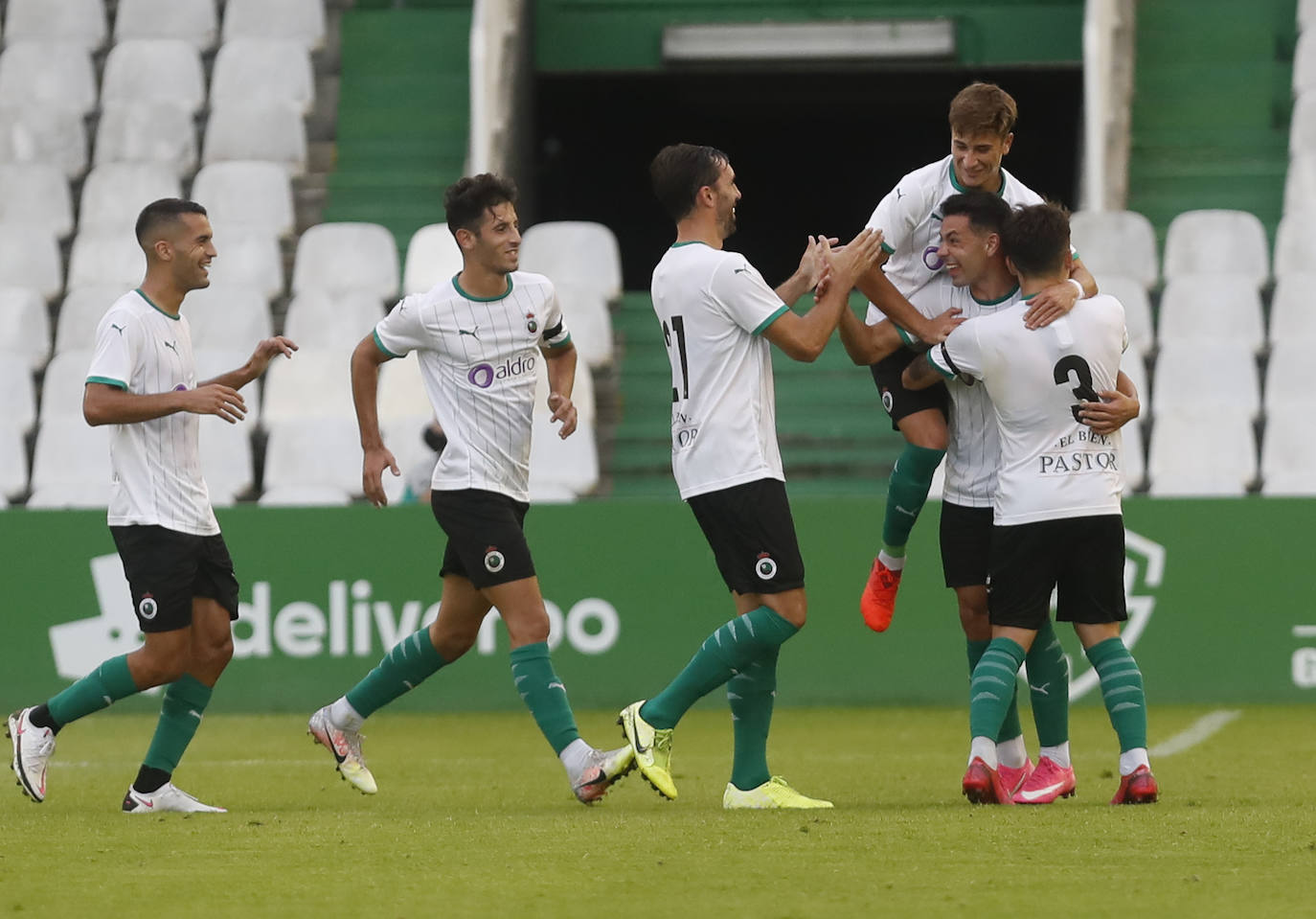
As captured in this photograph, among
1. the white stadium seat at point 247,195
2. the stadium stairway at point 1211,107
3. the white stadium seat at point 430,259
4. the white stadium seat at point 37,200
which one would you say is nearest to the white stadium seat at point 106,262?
the white stadium seat at point 37,200

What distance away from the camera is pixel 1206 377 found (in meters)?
11.8

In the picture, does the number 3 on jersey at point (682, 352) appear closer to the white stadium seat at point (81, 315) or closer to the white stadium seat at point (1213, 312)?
the white stadium seat at point (1213, 312)

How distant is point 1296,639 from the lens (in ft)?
32.5

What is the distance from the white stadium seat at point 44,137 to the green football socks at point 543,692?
32.1ft

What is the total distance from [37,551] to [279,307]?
12.1ft

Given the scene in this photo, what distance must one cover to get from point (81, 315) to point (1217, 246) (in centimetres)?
747

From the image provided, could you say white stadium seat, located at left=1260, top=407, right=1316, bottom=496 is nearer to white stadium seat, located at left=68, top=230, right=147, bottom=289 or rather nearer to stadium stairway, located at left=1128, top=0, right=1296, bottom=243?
stadium stairway, located at left=1128, top=0, right=1296, bottom=243

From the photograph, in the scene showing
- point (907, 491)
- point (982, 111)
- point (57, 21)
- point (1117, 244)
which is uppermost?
point (57, 21)

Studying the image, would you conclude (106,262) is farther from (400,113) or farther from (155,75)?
(400,113)

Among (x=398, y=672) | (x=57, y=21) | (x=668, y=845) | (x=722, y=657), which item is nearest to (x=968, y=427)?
(x=722, y=657)

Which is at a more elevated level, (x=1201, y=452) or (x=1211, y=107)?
(x=1211, y=107)

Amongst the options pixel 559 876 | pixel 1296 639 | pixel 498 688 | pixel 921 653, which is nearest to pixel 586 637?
pixel 498 688

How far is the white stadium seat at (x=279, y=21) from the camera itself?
15539 mm

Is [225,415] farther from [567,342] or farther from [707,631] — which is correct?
[707,631]
